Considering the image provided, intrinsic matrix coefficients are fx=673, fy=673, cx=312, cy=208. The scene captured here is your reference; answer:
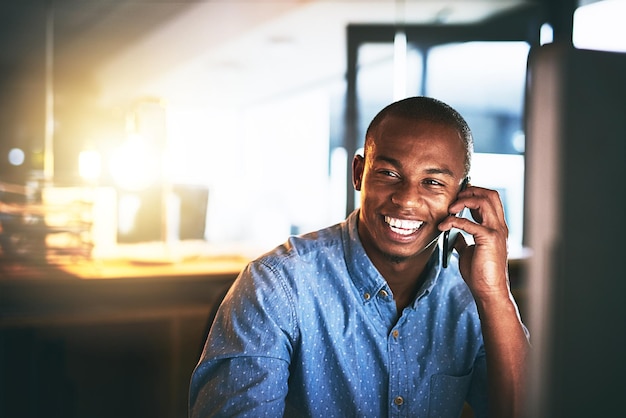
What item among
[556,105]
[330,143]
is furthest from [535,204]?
[330,143]

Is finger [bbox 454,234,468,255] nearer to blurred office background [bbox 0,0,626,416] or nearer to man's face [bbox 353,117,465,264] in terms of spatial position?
man's face [bbox 353,117,465,264]

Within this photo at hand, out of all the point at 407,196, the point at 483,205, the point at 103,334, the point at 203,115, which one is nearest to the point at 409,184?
the point at 407,196

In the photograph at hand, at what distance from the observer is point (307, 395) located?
1313mm

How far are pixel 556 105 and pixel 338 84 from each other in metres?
8.19

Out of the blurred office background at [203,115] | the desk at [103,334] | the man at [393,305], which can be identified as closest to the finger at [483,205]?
the man at [393,305]

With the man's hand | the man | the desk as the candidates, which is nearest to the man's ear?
the man

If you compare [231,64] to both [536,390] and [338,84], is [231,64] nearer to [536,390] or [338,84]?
[338,84]

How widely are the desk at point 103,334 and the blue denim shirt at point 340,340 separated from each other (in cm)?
158

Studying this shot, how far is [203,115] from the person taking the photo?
31.3 ft

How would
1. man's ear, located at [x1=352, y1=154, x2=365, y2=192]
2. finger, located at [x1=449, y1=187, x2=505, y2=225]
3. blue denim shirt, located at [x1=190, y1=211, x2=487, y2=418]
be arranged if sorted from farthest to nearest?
man's ear, located at [x1=352, y1=154, x2=365, y2=192]
finger, located at [x1=449, y1=187, x2=505, y2=225]
blue denim shirt, located at [x1=190, y1=211, x2=487, y2=418]

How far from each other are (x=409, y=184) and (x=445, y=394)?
434mm

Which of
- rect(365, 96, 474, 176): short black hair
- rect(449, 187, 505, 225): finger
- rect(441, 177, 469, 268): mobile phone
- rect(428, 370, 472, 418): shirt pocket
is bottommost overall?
rect(428, 370, 472, 418): shirt pocket

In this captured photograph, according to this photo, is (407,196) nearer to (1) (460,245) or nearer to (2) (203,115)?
(1) (460,245)

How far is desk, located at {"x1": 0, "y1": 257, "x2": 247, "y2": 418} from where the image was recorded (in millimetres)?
2730
